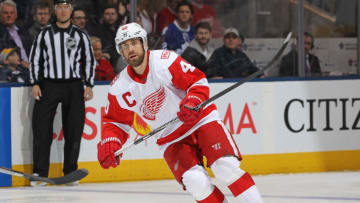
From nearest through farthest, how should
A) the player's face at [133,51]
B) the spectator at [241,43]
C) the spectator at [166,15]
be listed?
the player's face at [133,51] < the spectator at [166,15] < the spectator at [241,43]

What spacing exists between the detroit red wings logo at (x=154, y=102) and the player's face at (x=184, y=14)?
2.57 m

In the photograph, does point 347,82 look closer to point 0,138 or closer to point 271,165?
point 271,165

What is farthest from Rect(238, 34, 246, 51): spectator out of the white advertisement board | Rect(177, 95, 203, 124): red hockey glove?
Rect(177, 95, 203, 124): red hockey glove

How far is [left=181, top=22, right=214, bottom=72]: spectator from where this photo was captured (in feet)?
20.4

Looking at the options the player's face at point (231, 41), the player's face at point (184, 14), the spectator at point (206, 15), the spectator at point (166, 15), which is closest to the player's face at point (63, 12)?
the spectator at point (166, 15)

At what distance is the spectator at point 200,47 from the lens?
6215mm

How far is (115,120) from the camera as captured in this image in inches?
148

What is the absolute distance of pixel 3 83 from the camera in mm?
5805

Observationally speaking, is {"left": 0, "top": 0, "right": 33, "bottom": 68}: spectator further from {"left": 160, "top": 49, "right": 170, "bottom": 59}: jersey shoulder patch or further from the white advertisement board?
{"left": 160, "top": 49, "right": 170, "bottom": 59}: jersey shoulder patch

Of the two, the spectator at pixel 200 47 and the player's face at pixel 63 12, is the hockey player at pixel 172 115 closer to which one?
the player's face at pixel 63 12

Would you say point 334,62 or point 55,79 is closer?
point 55,79

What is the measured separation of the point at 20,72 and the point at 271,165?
2.15 m

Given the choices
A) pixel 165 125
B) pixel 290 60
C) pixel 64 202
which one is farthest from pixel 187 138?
pixel 290 60

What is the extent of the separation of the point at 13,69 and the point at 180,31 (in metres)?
1.37
